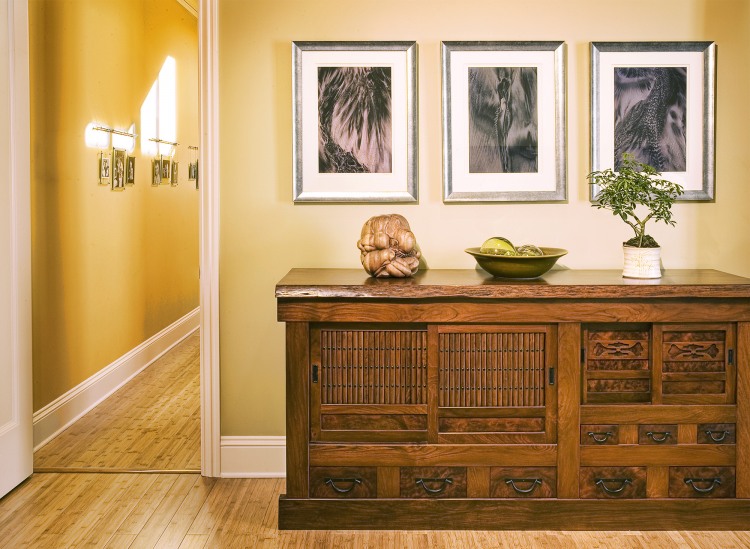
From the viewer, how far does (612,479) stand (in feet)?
8.84

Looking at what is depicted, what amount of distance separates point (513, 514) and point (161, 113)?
14.2 ft

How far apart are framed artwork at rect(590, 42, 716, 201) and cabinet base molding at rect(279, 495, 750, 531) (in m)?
1.27

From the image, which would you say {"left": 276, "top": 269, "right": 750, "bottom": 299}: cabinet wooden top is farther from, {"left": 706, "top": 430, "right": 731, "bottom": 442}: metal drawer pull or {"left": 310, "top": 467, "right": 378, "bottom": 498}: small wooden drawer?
{"left": 310, "top": 467, "right": 378, "bottom": 498}: small wooden drawer

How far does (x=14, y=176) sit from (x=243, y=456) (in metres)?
1.53

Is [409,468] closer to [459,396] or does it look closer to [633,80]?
[459,396]

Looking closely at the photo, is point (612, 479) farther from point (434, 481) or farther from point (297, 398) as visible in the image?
point (297, 398)

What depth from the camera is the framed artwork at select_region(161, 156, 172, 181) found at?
580cm

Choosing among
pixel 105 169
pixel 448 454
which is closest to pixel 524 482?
pixel 448 454

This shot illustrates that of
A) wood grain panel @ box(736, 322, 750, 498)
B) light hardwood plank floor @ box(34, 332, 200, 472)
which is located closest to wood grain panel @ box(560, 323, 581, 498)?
wood grain panel @ box(736, 322, 750, 498)

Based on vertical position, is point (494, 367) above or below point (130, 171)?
below

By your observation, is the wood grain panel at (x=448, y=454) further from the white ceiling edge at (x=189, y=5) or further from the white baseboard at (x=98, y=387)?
the white ceiling edge at (x=189, y=5)

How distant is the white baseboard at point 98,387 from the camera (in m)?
3.73

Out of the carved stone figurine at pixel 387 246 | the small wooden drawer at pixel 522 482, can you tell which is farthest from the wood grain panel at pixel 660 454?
the carved stone figurine at pixel 387 246

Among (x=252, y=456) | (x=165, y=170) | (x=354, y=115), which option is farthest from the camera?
(x=165, y=170)
